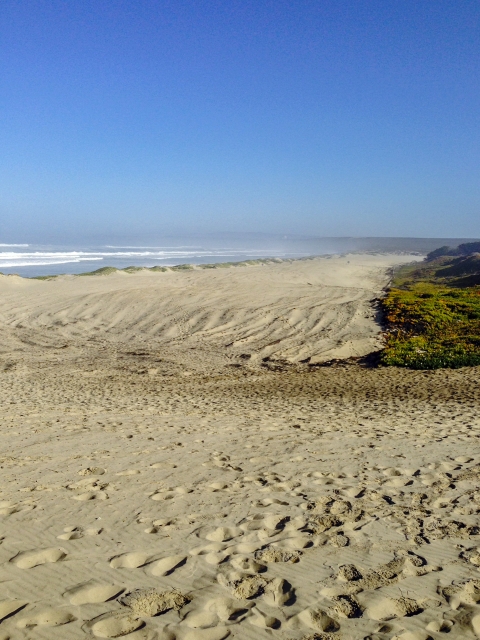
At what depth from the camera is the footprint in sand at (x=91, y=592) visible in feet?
12.5

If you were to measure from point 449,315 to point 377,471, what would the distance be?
15838 mm

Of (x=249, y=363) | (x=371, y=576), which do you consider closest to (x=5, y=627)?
(x=371, y=576)

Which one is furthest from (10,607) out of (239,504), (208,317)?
(208,317)

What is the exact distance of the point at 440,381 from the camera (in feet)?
43.5

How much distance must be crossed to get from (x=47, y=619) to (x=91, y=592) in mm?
385

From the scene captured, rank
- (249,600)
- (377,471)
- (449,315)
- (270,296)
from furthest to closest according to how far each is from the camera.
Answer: (270,296), (449,315), (377,471), (249,600)

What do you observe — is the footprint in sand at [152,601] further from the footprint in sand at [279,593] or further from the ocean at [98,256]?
the ocean at [98,256]

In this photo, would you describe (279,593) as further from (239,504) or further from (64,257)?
(64,257)

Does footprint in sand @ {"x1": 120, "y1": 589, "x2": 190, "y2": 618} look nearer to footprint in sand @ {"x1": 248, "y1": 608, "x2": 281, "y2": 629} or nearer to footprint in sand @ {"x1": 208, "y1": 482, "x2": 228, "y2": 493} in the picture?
footprint in sand @ {"x1": 248, "y1": 608, "x2": 281, "y2": 629}

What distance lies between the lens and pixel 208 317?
75.8 feet

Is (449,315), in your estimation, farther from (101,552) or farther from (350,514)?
(101,552)

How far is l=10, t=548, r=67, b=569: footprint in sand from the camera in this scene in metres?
4.29

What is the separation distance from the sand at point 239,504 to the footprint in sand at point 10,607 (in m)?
0.02

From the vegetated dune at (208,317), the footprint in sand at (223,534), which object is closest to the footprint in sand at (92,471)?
the footprint in sand at (223,534)
